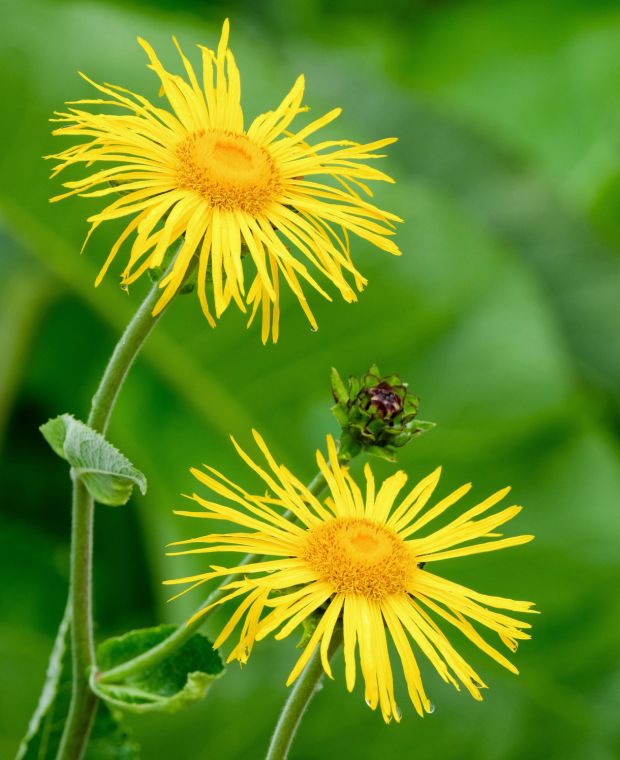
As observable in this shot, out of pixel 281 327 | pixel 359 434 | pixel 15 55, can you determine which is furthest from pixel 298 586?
pixel 15 55

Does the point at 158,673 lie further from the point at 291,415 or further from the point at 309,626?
the point at 291,415

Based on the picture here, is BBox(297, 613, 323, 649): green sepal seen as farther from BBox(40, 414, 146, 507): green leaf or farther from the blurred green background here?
Result: the blurred green background

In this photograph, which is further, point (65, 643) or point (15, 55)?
point (15, 55)

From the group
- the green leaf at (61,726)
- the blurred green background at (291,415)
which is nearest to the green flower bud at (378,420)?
the green leaf at (61,726)

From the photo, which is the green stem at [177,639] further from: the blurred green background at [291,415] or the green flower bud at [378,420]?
the blurred green background at [291,415]

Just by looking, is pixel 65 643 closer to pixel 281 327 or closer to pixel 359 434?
pixel 359 434

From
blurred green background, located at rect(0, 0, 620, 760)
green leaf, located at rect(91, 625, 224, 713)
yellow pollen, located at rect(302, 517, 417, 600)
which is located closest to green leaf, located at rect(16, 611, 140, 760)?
green leaf, located at rect(91, 625, 224, 713)
